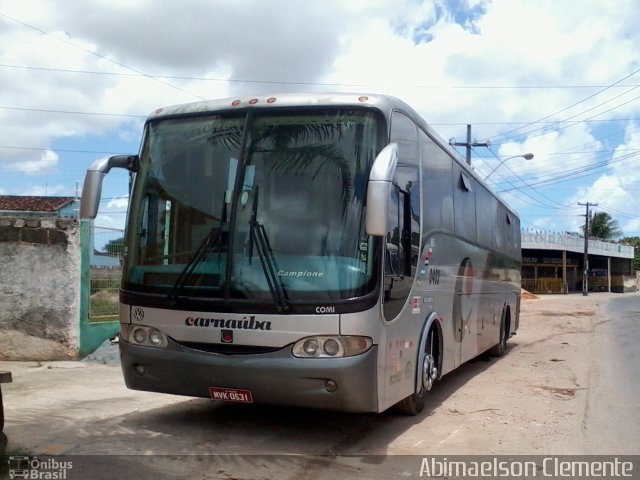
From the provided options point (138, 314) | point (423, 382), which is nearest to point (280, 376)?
point (138, 314)

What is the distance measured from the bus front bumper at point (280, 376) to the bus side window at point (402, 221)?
0.68 metres

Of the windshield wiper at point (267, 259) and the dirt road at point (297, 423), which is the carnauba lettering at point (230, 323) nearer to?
the windshield wiper at point (267, 259)

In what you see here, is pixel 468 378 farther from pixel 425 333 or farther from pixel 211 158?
pixel 211 158

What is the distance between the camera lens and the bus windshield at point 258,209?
538 centimetres

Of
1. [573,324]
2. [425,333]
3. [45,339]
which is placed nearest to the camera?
[425,333]

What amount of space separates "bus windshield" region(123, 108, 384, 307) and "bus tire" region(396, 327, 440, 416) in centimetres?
206

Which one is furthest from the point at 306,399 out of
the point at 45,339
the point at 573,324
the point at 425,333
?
the point at 573,324

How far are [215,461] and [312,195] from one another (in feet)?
7.81

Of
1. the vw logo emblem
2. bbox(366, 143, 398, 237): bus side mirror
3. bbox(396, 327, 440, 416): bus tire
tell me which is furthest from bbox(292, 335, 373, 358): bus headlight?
bbox(396, 327, 440, 416): bus tire

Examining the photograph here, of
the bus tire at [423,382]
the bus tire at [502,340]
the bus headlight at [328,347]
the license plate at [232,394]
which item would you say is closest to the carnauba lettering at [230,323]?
the bus headlight at [328,347]

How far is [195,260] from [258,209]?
2.40 feet

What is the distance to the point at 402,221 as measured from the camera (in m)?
6.22

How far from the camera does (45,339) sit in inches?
403

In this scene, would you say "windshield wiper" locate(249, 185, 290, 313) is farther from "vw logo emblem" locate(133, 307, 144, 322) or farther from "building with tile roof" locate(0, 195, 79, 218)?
"building with tile roof" locate(0, 195, 79, 218)
